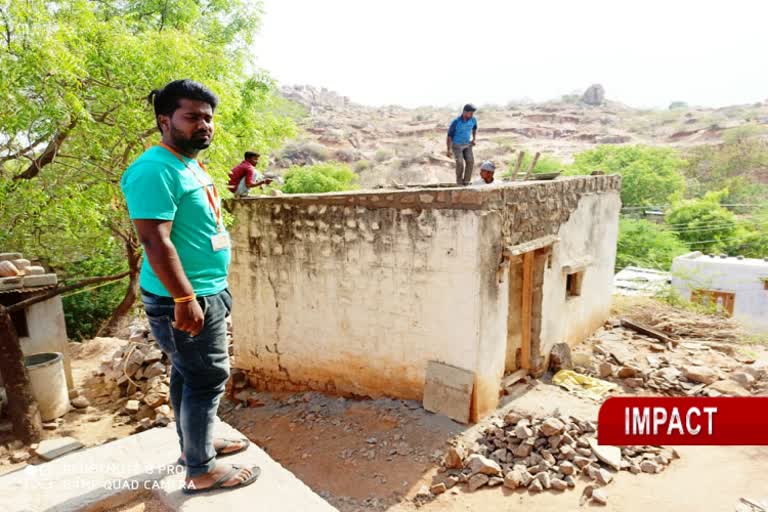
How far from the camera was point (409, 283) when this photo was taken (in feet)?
19.9

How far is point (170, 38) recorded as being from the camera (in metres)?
5.62

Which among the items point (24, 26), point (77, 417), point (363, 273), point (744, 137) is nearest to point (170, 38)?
point (24, 26)

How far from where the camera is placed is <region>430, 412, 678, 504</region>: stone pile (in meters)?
4.93

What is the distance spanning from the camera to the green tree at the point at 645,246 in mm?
18406

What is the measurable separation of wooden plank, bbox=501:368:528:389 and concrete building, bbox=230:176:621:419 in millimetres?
101

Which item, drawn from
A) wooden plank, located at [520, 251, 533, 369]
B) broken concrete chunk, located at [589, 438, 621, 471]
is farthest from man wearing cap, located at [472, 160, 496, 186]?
broken concrete chunk, located at [589, 438, 621, 471]

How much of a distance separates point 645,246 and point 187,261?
65.3 feet

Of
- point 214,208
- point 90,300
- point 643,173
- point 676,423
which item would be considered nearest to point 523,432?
point 676,423

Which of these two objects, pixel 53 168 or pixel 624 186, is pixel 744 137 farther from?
pixel 53 168

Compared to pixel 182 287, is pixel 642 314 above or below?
below

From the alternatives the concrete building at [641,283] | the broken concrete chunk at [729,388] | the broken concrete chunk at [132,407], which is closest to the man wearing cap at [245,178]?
the broken concrete chunk at [132,407]

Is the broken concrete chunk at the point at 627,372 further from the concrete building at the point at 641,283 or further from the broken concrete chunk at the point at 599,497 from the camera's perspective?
the concrete building at the point at 641,283

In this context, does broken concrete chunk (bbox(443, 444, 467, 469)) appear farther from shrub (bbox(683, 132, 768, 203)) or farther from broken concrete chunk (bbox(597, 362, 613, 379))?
shrub (bbox(683, 132, 768, 203))

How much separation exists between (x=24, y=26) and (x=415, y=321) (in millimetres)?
4958
